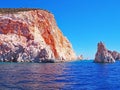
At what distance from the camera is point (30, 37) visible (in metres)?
133

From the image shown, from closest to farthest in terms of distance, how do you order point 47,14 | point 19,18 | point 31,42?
point 31,42
point 19,18
point 47,14

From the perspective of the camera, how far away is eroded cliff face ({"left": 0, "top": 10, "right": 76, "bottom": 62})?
11944 centimetres

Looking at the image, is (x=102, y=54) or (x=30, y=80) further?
(x=102, y=54)

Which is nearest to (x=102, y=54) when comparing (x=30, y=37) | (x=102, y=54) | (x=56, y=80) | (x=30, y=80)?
(x=102, y=54)

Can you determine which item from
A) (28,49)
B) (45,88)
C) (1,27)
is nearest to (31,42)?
(28,49)

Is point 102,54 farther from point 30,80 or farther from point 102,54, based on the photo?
point 30,80

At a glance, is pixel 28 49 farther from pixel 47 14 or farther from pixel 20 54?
pixel 47 14

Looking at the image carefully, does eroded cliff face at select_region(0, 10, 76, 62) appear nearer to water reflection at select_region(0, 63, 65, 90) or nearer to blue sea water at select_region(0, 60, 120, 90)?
blue sea water at select_region(0, 60, 120, 90)

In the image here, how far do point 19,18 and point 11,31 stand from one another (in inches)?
347

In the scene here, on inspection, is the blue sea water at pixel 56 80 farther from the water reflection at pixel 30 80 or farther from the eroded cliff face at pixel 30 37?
the eroded cliff face at pixel 30 37

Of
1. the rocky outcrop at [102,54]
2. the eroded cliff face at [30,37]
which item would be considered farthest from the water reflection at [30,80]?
the rocky outcrop at [102,54]

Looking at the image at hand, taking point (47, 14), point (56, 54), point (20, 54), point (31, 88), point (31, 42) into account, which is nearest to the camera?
point (31, 88)

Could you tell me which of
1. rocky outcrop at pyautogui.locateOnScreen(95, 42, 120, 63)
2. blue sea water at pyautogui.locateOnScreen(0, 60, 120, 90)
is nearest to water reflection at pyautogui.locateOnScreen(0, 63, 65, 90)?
blue sea water at pyautogui.locateOnScreen(0, 60, 120, 90)

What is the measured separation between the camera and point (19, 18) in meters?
138
